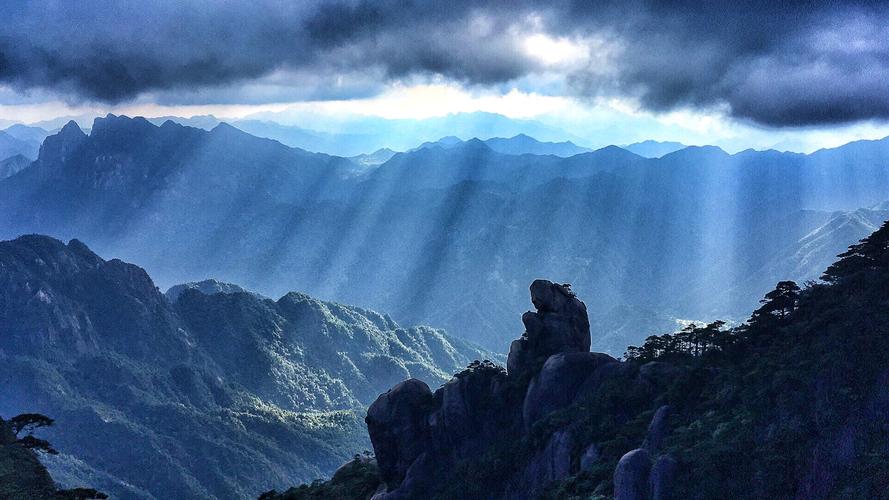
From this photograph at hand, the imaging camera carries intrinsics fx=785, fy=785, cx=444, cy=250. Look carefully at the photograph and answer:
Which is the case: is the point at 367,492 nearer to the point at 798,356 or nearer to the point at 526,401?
the point at 526,401

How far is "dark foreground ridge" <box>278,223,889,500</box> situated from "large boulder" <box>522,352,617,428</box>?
176 millimetres

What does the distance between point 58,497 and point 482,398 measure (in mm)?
56635

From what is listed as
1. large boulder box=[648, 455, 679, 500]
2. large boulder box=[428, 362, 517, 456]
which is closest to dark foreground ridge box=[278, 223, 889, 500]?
large boulder box=[648, 455, 679, 500]

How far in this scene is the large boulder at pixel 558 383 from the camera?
343 feet

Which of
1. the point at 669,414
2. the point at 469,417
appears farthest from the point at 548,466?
the point at 469,417

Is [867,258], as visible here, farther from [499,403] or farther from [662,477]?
[499,403]

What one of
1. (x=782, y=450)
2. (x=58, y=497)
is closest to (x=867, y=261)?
(x=782, y=450)

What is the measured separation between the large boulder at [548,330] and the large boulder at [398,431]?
15061 millimetres

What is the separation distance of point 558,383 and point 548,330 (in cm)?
Answer: 1326

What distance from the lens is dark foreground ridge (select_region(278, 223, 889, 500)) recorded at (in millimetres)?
62062

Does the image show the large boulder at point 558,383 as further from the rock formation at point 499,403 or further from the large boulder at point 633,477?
the large boulder at point 633,477

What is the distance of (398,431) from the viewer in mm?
113188

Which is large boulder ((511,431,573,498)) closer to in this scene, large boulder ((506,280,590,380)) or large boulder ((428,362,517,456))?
large boulder ((428,362,517,456))

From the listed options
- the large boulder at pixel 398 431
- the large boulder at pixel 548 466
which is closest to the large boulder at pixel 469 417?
the large boulder at pixel 398 431
